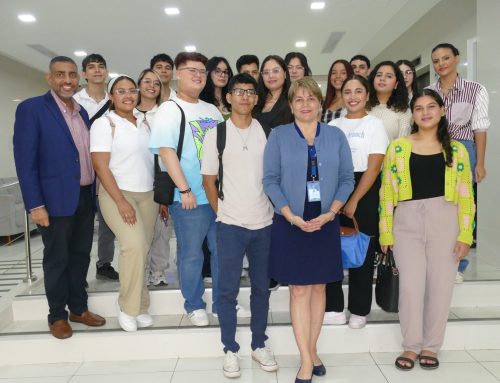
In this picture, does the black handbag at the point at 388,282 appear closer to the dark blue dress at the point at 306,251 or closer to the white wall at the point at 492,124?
the dark blue dress at the point at 306,251

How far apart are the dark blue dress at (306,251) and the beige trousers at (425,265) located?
0.53 meters

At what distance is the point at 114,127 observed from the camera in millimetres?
2705

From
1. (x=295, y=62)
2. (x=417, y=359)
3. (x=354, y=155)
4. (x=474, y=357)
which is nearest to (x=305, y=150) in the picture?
(x=354, y=155)

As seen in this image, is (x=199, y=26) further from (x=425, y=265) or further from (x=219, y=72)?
(x=425, y=265)

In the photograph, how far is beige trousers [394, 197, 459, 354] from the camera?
2.52m

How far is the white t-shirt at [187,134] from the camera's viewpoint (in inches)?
100.0

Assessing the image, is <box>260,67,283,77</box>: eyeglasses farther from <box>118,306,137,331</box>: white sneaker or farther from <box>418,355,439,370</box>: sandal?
<box>418,355,439,370</box>: sandal

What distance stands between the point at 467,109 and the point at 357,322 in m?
1.79

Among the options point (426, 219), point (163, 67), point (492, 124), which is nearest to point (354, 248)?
point (426, 219)

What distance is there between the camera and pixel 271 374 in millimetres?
2580

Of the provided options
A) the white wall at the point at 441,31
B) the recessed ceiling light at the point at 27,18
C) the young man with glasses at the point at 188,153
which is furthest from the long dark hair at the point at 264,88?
the recessed ceiling light at the point at 27,18

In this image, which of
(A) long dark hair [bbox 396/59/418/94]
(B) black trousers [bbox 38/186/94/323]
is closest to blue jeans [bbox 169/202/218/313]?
(B) black trousers [bbox 38/186/94/323]

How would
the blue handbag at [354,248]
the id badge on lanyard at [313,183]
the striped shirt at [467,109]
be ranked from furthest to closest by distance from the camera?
the striped shirt at [467,109], the blue handbag at [354,248], the id badge on lanyard at [313,183]

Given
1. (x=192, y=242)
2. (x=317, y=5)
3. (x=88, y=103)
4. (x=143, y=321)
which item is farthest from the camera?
(x=317, y=5)
